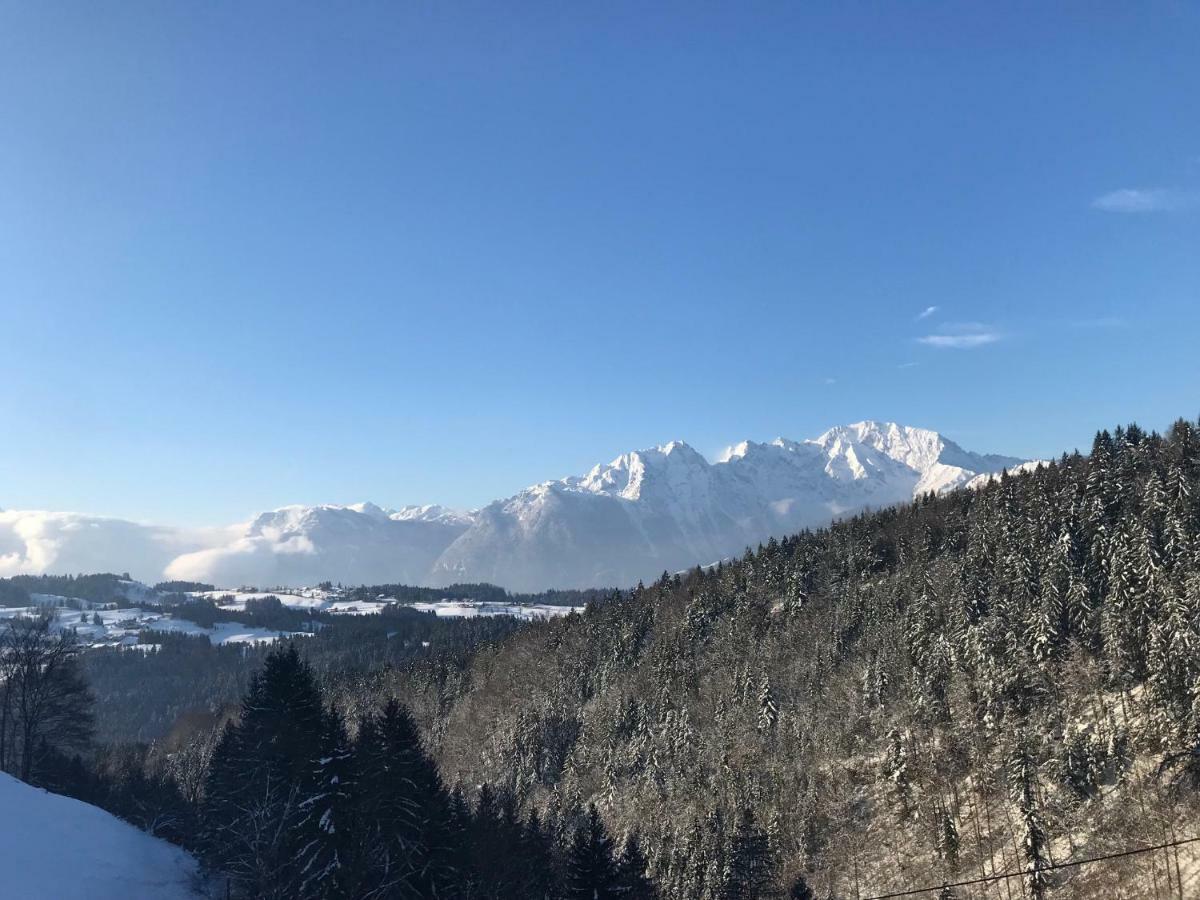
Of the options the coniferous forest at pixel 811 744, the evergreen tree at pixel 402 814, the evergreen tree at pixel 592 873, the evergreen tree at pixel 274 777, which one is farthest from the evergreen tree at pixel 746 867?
the evergreen tree at pixel 274 777

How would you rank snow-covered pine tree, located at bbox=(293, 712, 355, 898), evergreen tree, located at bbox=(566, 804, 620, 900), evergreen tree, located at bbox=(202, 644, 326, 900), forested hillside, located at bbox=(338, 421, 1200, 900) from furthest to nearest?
1. forested hillside, located at bbox=(338, 421, 1200, 900)
2. evergreen tree, located at bbox=(566, 804, 620, 900)
3. snow-covered pine tree, located at bbox=(293, 712, 355, 898)
4. evergreen tree, located at bbox=(202, 644, 326, 900)

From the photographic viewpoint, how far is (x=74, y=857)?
33938mm

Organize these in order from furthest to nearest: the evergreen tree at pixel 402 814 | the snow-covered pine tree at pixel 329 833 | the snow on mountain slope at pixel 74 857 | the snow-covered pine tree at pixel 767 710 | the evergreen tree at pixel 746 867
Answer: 1. the snow-covered pine tree at pixel 767 710
2. the evergreen tree at pixel 746 867
3. the evergreen tree at pixel 402 814
4. the snow-covered pine tree at pixel 329 833
5. the snow on mountain slope at pixel 74 857

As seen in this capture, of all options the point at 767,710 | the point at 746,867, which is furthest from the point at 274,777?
the point at 767,710

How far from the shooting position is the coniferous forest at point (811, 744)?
3797 centimetres

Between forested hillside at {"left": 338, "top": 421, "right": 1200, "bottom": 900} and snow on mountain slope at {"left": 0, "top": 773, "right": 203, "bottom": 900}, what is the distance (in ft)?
106

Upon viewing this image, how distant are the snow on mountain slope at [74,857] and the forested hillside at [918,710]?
32.3 m

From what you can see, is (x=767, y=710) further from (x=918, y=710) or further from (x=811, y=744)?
(x=918, y=710)

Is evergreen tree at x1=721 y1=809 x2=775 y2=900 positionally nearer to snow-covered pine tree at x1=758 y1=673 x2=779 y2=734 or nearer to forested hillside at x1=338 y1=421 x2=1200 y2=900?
forested hillside at x1=338 y1=421 x2=1200 y2=900

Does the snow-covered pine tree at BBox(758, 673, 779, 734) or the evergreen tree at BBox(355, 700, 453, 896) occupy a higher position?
the evergreen tree at BBox(355, 700, 453, 896)

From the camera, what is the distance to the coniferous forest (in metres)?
38.0

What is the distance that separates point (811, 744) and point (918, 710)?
19.8 meters

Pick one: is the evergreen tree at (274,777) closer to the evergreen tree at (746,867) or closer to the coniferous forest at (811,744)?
the coniferous forest at (811,744)

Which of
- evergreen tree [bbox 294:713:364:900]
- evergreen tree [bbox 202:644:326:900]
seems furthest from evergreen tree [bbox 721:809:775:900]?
evergreen tree [bbox 294:713:364:900]
